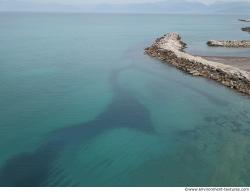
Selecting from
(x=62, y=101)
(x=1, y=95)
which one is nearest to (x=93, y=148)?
(x=62, y=101)

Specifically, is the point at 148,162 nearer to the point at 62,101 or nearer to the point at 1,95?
the point at 62,101

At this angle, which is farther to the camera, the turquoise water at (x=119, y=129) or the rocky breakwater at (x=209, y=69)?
the rocky breakwater at (x=209, y=69)

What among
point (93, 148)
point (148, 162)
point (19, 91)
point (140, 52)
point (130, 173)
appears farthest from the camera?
point (140, 52)

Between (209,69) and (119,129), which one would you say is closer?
(119,129)

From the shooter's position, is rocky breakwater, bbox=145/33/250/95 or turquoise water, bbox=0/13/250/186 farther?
rocky breakwater, bbox=145/33/250/95

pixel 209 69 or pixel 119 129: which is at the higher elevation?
pixel 209 69

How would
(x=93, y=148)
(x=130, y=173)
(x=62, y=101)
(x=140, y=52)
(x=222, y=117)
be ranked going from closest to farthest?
(x=130, y=173)
(x=93, y=148)
(x=222, y=117)
(x=62, y=101)
(x=140, y=52)

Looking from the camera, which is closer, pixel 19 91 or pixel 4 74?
pixel 19 91
